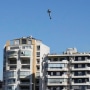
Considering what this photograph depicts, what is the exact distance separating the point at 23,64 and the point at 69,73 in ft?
36.1

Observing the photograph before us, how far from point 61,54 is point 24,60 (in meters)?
9.06

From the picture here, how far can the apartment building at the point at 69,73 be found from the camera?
79688 mm

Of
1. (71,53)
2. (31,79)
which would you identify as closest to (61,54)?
(71,53)

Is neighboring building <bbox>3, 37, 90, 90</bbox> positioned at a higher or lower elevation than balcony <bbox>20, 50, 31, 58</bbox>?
lower

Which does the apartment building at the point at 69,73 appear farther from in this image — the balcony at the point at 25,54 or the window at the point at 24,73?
the balcony at the point at 25,54

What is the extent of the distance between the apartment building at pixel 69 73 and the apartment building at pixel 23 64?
354cm

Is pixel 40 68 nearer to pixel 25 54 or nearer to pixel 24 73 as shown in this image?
pixel 24 73

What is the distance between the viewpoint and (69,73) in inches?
3182

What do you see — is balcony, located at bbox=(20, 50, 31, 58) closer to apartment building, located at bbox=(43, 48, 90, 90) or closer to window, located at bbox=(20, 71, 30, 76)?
window, located at bbox=(20, 71, 30, 76)

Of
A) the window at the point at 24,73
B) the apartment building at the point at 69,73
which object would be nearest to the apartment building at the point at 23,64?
the window at the point at 24,73

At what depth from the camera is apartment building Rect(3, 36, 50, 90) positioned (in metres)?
83.6

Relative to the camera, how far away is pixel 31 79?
3292 inches

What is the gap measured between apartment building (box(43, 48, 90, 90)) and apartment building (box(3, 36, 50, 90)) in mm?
3540

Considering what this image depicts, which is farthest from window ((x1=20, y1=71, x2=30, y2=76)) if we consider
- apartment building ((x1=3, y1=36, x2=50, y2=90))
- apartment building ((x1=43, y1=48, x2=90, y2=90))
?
apartment building ((x1=43, y1=48, x2=90, y2=90))
